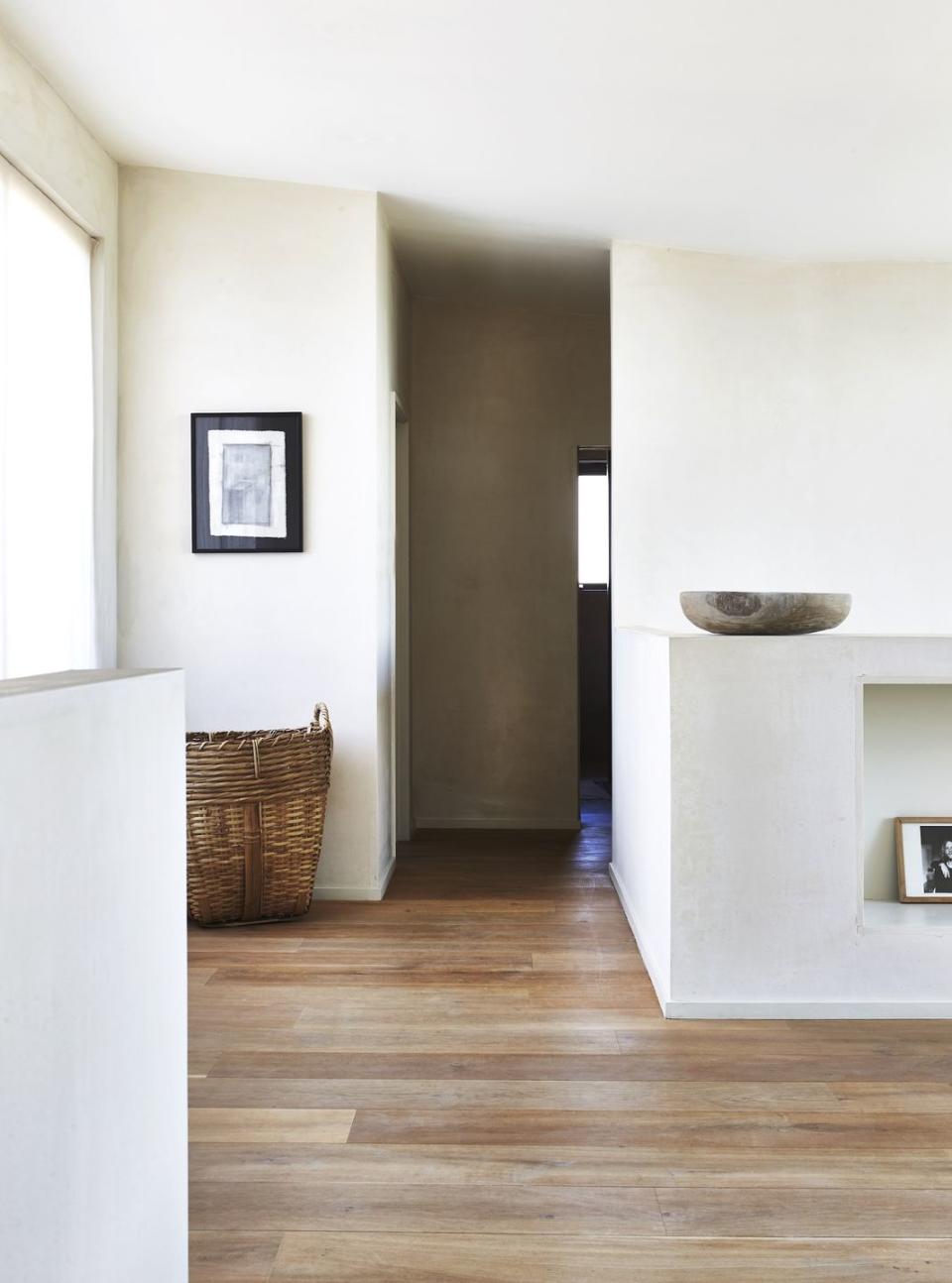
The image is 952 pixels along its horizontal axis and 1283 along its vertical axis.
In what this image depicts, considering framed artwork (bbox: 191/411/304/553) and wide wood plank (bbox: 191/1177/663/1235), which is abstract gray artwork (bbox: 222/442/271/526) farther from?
wide wood plank (bbox: 191/1177/663/1235)

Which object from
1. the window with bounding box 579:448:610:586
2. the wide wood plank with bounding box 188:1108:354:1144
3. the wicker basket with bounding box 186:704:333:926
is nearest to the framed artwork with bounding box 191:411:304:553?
the wicker basket with bounding box 186:704:333:926

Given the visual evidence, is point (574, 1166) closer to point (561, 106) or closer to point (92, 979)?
point (92, 979)

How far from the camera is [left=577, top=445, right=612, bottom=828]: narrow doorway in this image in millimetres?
6879

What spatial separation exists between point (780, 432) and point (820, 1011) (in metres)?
2.42

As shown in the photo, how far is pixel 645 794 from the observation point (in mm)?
3225

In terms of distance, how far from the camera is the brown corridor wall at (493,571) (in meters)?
5.43

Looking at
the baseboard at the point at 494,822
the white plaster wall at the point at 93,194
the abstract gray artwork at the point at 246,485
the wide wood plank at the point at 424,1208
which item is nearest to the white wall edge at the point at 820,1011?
the wide wood plank at the point at 424,1208

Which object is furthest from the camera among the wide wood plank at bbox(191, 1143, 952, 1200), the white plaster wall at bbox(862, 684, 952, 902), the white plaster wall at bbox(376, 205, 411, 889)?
the white plaster wall at bbox(376, 205, 411, 889)

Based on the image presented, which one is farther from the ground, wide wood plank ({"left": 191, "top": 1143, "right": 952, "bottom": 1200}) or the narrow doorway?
the narrow doorway

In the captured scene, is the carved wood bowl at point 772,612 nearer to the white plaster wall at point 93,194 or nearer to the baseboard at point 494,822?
the white plaster wall at point 93,194

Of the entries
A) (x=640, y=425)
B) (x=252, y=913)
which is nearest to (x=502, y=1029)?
(x=252, y=913)

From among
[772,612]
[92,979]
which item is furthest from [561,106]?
[92,979]

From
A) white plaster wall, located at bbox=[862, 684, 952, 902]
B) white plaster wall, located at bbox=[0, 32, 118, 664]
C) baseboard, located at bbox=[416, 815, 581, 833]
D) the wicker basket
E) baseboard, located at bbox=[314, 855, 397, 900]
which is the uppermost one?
white plaster wall, located at bbox=[0, 32, 118, 664]

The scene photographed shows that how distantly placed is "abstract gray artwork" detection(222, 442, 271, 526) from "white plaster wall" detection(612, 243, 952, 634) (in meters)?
1.41
